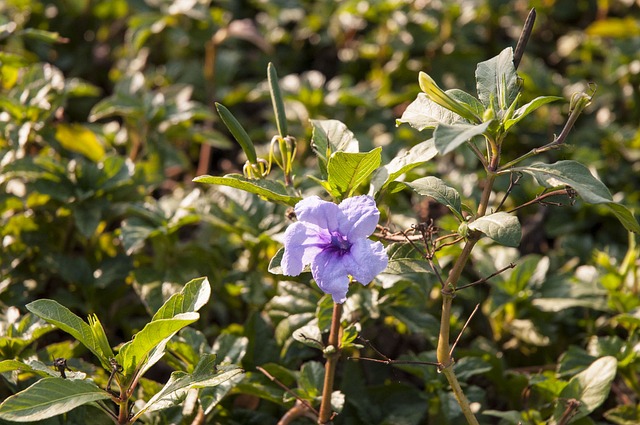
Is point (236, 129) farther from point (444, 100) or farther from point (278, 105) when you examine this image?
point (444, 100)

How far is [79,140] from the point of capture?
2355 mm

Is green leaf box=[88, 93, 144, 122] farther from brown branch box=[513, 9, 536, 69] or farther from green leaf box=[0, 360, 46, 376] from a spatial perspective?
brown branch box=[513, 9, 536, 69]

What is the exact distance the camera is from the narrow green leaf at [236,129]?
138 centimetres

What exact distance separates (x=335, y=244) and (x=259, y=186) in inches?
6.8

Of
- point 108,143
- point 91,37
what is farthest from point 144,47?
point 108,143

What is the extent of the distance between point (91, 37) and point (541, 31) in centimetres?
193

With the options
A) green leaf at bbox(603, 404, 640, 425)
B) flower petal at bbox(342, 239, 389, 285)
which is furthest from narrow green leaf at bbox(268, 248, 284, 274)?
green leaf at bbox(603, 404, 640, 425)

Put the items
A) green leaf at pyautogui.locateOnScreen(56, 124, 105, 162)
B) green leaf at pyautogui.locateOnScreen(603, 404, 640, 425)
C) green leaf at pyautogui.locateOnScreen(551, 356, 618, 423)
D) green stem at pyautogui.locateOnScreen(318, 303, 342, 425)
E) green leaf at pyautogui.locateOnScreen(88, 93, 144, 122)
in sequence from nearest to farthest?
green stem at pyautogui.locateOnScreen(318, 303, 342, 425) → green leaf at pyautogui.locateOnScreen(551, 356, 618, 423) → green leaf at pyautogui.locateOnScreen(603, 404, 640, 425) → green leaf at pyautogui.locateOnScreen(88, 93, 144, 122) → green leaf at pyautogui.locateOnScreen(56, 124, 105, 162)

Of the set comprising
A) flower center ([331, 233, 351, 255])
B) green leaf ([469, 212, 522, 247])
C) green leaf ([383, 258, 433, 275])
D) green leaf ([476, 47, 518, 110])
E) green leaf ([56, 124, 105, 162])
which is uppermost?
green leaf ([476, 47, 518, 110])

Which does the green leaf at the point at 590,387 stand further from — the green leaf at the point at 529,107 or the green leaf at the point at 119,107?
the green leaf at the point at 119,107

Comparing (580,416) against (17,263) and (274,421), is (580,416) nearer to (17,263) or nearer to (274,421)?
(274,421)

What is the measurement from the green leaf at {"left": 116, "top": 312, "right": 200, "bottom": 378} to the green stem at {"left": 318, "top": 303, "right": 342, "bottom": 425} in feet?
1.03

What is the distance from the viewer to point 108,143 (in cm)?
245

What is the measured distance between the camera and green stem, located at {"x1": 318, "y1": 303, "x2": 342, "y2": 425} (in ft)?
4.73
